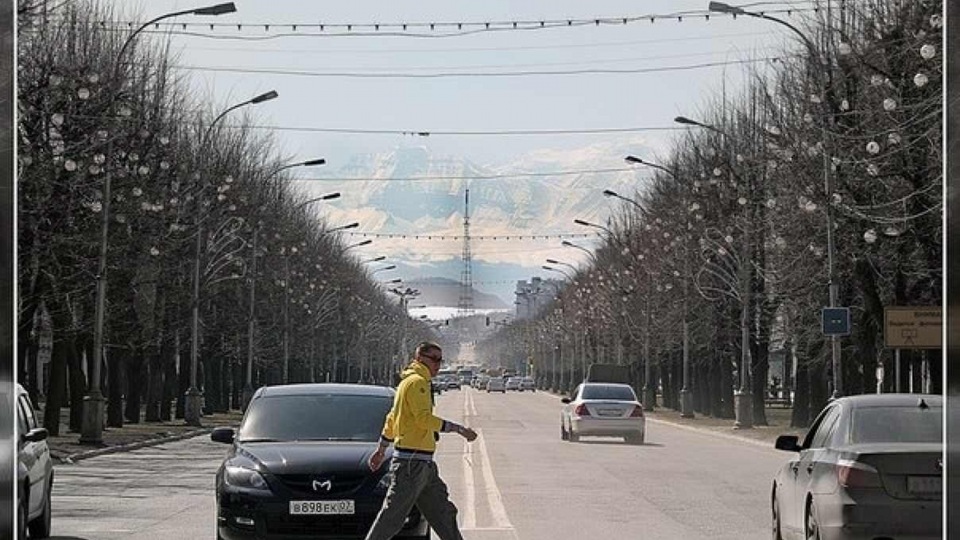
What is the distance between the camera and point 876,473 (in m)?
15.0

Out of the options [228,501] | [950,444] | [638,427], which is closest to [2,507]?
[228,501]

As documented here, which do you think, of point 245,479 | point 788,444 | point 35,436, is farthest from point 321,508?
point 788,444

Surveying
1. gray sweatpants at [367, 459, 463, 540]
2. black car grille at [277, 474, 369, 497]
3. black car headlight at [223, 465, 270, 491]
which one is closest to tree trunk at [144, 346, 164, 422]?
black car headlight at [223, 465, 270, 491]

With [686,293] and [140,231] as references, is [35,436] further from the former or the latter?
[686,293]

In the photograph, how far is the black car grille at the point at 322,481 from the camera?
677 inches

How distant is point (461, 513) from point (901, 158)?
20.3 m

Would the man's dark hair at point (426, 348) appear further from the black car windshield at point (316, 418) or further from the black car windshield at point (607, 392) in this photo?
the black car windshield at point (607, 392)

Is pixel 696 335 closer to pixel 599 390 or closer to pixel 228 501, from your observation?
pixel 599 390

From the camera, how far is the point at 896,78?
39.7 metres

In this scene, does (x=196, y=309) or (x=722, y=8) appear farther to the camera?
(x=196, y=309)

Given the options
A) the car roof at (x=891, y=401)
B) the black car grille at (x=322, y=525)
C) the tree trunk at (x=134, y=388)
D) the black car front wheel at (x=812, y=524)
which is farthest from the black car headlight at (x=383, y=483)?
the tree trunk at (x=134, y=388)

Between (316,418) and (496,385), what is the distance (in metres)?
147

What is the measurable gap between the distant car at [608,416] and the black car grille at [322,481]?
108ft

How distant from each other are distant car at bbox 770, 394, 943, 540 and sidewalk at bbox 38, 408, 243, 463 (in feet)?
80.9
